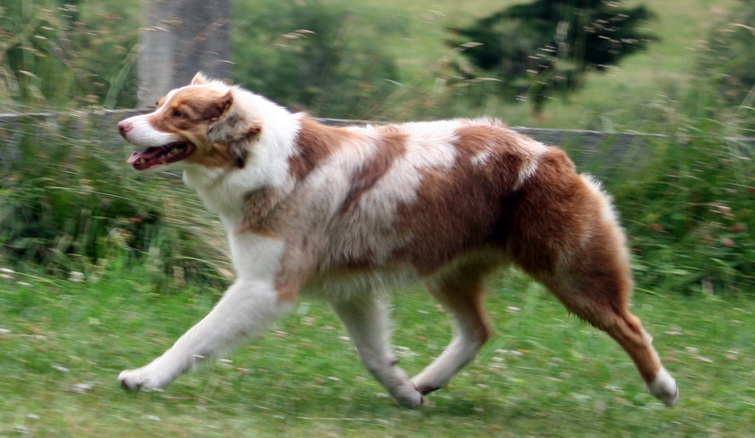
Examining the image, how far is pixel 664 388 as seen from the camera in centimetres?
545

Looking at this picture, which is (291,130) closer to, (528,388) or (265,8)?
(528,388)

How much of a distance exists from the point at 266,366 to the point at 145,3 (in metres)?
3.69

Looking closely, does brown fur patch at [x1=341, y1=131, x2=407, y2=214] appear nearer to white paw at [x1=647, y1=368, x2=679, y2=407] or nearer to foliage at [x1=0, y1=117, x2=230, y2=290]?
white paw at [x1=647, y1=368, x2=679, y2=407]

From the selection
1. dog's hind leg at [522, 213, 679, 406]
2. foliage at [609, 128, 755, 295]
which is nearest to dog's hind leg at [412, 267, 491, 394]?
dog's hind leg at [522, 213, 679, 406]

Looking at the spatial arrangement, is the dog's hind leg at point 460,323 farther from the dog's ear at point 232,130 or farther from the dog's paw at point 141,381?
the dog's paw at point 141,381

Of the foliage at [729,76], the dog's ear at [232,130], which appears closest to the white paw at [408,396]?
the dog's ear at [232,130]

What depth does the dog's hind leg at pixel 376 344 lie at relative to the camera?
5.42 metres

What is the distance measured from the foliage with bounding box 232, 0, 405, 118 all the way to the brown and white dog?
174 inches

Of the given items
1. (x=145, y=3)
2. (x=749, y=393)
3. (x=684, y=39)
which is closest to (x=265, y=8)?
(x=145, y=3)

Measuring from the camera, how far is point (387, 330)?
5.50 metres

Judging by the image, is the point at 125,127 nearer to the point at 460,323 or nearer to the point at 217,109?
the point at 217,109

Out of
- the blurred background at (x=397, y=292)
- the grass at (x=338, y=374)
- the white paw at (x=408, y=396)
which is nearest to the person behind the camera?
the grass at (x=338, y=374)

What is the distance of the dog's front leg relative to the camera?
4898 mm

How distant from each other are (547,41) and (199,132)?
628cm
